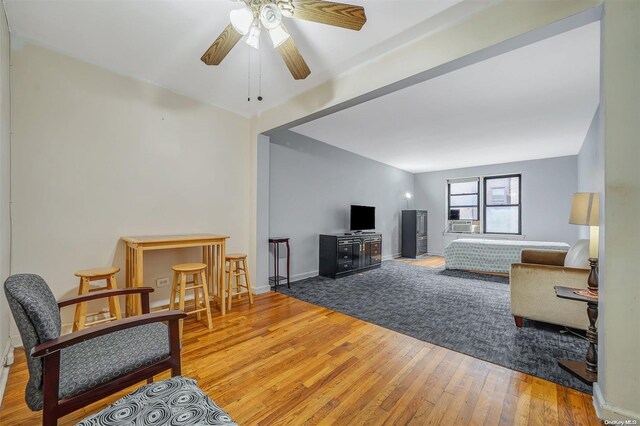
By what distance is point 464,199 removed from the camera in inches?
298

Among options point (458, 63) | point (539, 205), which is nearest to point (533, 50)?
point (458, 63)

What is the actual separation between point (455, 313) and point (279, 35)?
10.7ft

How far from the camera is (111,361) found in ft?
3.98

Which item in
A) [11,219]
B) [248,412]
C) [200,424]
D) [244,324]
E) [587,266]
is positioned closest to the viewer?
[200,424]

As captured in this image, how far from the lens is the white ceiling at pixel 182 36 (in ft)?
6.15

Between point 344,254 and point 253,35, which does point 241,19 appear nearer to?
point 253,35

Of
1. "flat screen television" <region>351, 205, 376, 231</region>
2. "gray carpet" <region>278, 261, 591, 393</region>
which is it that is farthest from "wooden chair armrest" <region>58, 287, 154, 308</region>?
"flat screen television" <region>351, 205, 376, 231</region>

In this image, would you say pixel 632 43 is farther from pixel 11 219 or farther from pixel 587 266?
pixel 11 219

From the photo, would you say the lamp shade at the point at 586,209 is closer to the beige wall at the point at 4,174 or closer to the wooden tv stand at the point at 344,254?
the wooden tv stand at the point at 344,254

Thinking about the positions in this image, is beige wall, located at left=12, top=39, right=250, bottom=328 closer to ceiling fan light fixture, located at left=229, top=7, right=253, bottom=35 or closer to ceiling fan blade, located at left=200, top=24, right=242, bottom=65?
ceiling fan blade, located at left=200, top=24, right=242, bottom=65

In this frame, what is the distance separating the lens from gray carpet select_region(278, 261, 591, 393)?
2148mm

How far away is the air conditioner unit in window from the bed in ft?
6.56

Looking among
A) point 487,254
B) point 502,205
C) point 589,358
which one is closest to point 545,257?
point 487,254

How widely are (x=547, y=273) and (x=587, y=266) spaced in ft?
1.22
